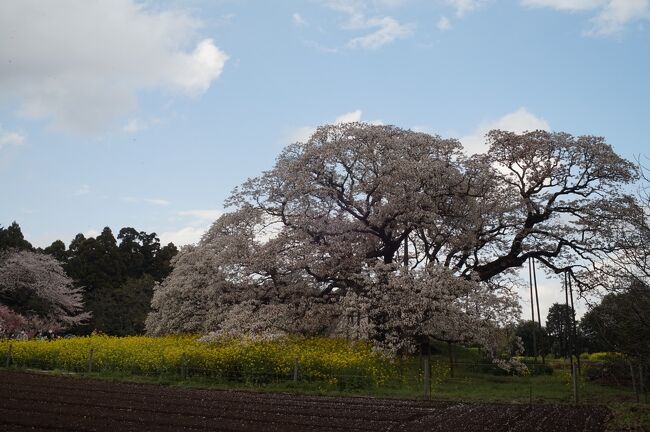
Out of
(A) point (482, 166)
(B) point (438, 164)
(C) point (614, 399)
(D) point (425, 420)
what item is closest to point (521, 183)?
(A) point (482, 166)

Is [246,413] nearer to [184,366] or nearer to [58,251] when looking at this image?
[184,366]

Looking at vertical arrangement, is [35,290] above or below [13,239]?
below

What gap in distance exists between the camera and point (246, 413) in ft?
45.8

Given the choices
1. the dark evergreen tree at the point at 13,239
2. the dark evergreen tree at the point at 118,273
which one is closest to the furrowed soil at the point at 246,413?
the dark evergreen tree at the point at 118,273

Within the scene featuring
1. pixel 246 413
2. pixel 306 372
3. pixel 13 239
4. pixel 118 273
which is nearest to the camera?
pixel 246 413

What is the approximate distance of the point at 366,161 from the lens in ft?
85.6

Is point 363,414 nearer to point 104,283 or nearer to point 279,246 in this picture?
point 279,246

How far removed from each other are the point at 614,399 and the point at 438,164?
11116mm

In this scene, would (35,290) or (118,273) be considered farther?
(118,273)

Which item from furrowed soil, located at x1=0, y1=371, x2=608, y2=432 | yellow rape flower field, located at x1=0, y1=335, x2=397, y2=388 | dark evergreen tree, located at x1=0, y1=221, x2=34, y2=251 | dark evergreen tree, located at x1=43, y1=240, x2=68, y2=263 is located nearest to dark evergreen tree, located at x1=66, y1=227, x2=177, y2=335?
dark evergreen tree, located at x1=43, y1=240, x2=68, y2=263

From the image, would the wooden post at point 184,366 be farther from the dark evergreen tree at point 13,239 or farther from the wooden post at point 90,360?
the dark evergreen tree at point 13,239

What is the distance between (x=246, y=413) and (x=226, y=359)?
766 centimetres

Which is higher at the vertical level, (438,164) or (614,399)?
(438,164)

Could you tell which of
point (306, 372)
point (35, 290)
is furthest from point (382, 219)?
point (35, 290)
